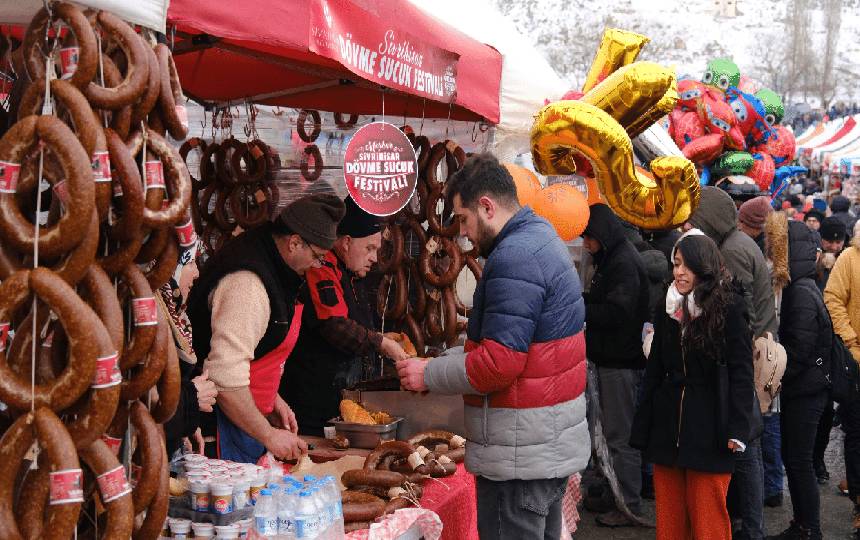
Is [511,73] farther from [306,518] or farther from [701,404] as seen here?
[306,518]

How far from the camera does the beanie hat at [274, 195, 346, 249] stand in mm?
3529

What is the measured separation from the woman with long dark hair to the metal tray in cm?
126

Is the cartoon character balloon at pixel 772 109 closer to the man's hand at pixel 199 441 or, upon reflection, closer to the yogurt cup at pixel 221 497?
the man's hand at pixel 199 441

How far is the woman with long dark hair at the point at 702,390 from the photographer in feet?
12.8

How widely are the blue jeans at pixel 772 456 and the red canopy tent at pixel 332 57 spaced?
9.51 feet

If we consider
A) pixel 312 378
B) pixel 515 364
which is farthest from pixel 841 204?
pixel 515 364

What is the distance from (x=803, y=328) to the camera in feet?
16.5

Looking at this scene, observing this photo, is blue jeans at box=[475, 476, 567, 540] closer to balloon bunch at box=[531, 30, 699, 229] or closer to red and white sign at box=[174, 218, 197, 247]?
red and white sign at box=[174, 218, 197, 247]

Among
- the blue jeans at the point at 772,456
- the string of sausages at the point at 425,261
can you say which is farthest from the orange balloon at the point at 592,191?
the blue jeans at the point at 772,456

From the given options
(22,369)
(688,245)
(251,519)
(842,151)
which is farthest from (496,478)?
(842,151)

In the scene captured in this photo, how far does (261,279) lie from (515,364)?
1060 mm

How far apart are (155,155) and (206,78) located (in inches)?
138

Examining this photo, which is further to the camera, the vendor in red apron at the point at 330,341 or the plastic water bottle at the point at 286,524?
the vendor in red apron at the point at 330,341

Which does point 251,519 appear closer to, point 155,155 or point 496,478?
point 496,478
